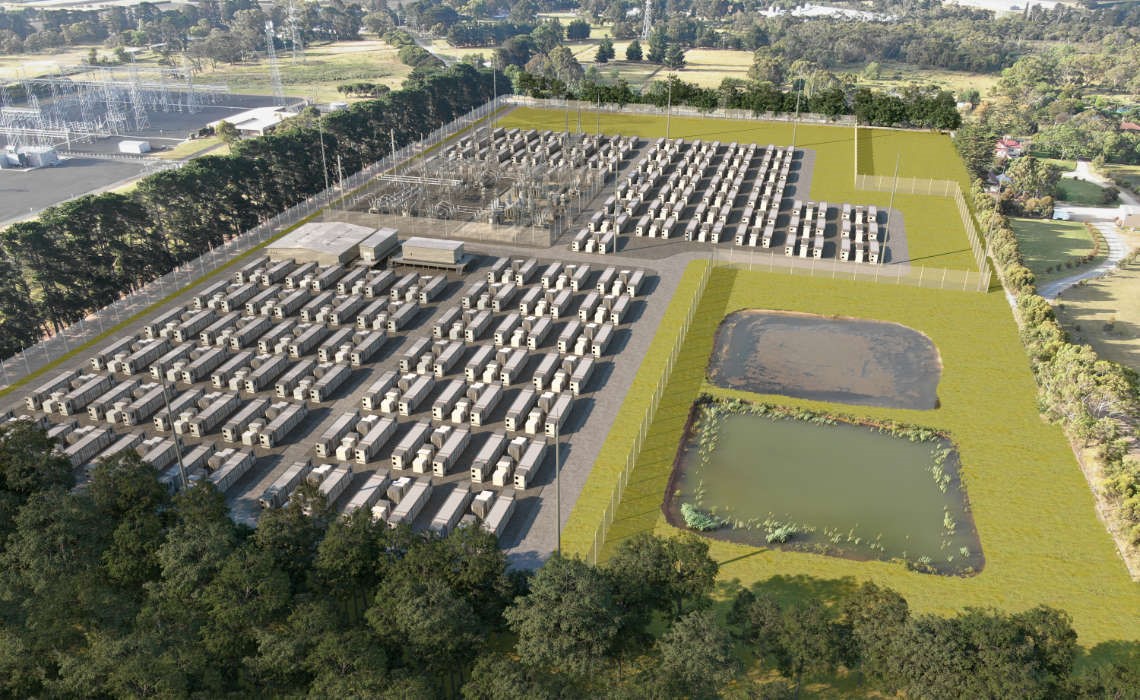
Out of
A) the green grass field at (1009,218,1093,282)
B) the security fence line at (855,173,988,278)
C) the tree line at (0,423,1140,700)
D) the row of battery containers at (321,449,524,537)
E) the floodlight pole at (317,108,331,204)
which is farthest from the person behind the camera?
the security fence line at (855,173,988,278)

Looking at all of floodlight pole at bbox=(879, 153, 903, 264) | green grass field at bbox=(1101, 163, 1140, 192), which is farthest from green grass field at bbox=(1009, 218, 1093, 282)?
green grass field at bbox=(1101, 163, 1140, 192)

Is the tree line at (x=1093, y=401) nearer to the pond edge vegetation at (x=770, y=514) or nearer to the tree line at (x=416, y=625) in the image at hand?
the pond edge vegetation at (x=770, y=514)

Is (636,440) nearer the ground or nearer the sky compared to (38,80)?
nearer the ground

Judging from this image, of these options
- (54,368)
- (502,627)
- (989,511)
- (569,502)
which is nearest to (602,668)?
(502,627)

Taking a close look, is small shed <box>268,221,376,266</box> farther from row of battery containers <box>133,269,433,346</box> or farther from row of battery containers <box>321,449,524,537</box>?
row of battery containers <box>321,449,524,537</box>

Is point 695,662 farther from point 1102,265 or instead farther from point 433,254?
point 1102,265

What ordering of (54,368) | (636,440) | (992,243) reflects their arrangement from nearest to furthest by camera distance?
1. (636,440)
2. (54,368)
3. (992,243)

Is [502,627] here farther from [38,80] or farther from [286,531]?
[38,80]
